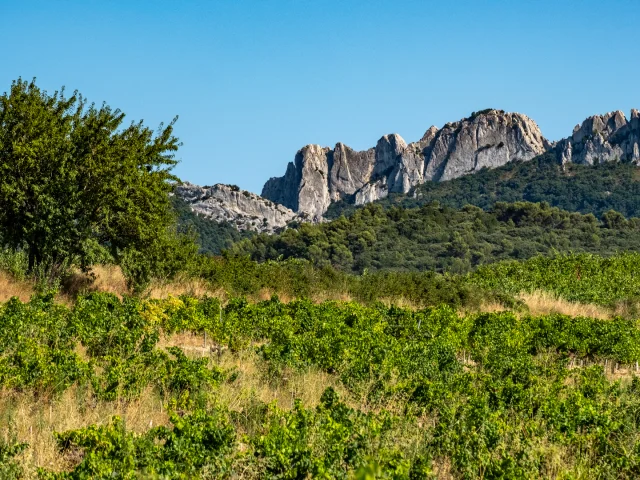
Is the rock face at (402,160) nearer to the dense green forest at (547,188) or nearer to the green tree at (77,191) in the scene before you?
the dense green forest at (547,188)

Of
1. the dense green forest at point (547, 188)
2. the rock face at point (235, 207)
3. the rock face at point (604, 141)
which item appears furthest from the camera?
the rock face at point (604, 141)

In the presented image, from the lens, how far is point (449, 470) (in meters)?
6.16

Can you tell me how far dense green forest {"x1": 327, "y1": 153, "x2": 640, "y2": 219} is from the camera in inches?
4690

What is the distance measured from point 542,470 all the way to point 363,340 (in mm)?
4661

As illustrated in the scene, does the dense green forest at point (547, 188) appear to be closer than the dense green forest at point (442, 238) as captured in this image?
No

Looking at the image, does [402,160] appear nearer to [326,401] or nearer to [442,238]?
[442,238]

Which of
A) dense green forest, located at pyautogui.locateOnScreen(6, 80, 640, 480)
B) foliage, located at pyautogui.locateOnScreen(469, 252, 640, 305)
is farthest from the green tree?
foliage, located at pyautogui.locateOnScreen(469, 252, 640, 305)

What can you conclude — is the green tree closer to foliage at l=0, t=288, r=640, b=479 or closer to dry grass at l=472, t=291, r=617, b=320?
foliage at l=0, t=288, r=640, b=479

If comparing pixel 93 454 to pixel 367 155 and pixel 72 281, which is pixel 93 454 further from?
pixel 367 155

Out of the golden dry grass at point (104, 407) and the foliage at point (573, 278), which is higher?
the foliage at point (573, 278)

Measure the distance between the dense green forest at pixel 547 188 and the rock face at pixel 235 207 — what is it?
31.9m

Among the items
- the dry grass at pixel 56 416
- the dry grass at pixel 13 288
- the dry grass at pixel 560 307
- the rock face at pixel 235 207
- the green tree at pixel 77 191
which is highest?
the rock face at pixel 235 207

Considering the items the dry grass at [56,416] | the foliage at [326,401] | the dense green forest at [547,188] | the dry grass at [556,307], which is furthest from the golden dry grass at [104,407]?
the dense green forest at [547,188]

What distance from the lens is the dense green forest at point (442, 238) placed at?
67.9 m
